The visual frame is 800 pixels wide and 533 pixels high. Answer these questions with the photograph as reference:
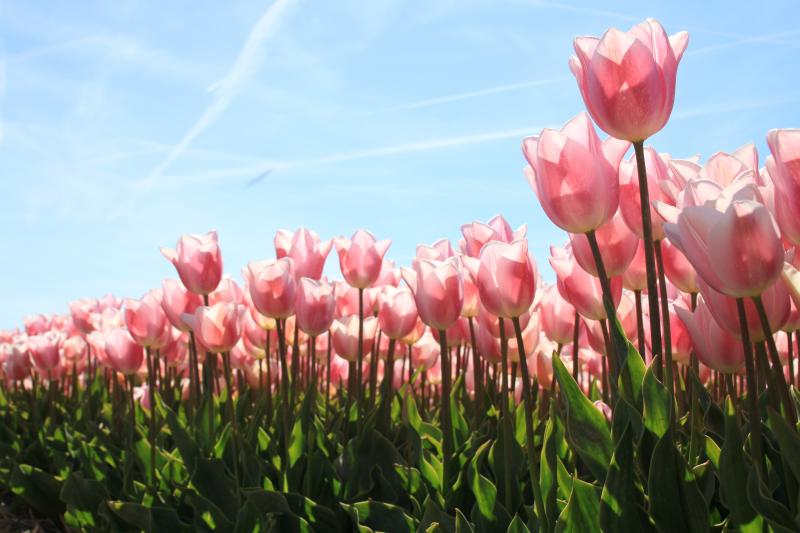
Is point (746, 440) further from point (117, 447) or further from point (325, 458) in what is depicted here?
point (117, 447)

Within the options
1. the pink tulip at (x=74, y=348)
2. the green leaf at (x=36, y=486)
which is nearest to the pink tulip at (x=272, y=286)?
the green leaf at (x=36, y=486)

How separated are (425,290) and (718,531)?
0.98m

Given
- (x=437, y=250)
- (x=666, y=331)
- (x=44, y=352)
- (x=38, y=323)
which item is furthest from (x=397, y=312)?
(x=38, y=323)

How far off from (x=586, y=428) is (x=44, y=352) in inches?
188

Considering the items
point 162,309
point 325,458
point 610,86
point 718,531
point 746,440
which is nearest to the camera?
point 610,86

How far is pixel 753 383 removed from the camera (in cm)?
143

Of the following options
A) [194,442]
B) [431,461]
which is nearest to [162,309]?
[194,442]

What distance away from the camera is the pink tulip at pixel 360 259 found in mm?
3041

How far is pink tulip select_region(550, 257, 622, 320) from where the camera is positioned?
198 centimetres

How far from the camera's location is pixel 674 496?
1462 mm

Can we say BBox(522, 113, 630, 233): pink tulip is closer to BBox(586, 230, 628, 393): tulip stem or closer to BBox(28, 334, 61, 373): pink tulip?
BBox(586, 230, 628, 393): tulip stem

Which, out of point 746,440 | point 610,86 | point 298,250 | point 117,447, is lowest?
point 117,447

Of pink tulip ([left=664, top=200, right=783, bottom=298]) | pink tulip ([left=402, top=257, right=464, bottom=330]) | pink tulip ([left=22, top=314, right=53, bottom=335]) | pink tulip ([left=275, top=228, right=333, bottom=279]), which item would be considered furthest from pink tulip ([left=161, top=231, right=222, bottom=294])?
pink tulip ([left=22, top=314, right=53, bottom=335])

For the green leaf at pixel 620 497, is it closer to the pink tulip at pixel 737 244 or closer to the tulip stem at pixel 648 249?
the tulip stem at pixel 648 249
